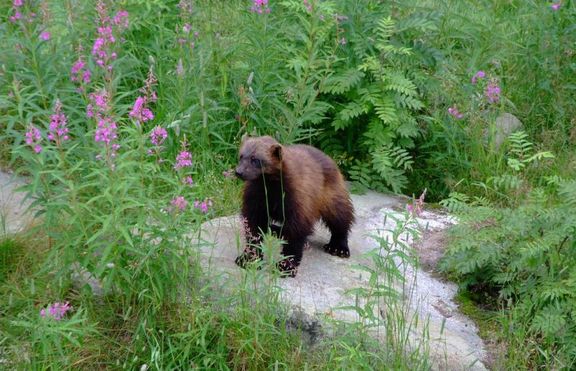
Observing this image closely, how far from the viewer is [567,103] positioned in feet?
22.2

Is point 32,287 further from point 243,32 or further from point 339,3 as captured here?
point 339,3

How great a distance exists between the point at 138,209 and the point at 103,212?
23 cm

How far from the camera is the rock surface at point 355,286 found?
4.17 meters

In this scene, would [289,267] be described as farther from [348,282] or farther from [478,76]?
[478,76]

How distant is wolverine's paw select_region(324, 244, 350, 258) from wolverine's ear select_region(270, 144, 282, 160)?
33.2 inches

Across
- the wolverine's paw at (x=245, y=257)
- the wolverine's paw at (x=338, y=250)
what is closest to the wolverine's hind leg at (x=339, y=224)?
the wolverine's paw at (x=338, y=250)

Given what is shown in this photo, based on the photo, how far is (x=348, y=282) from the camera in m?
4.73

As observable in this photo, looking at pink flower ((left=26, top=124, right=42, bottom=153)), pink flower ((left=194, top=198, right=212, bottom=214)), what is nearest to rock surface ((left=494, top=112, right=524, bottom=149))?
pink flower ((left=194, top=198, right=212, bottom=214))

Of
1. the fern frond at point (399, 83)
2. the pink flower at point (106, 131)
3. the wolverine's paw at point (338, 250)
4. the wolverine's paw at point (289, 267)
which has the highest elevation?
the fern frond at point (399, 83)

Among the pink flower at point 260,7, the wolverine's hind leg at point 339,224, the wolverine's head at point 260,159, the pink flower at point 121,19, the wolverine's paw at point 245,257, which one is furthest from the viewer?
the pink flower at point 260,7

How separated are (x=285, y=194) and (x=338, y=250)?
65 centimetres

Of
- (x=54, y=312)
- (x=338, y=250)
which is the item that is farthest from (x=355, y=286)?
(x=54, y=312)

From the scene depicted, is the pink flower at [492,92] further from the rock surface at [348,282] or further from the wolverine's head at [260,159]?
the wolverine's head at [260,159]

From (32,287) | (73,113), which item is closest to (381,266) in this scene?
(32,287)
